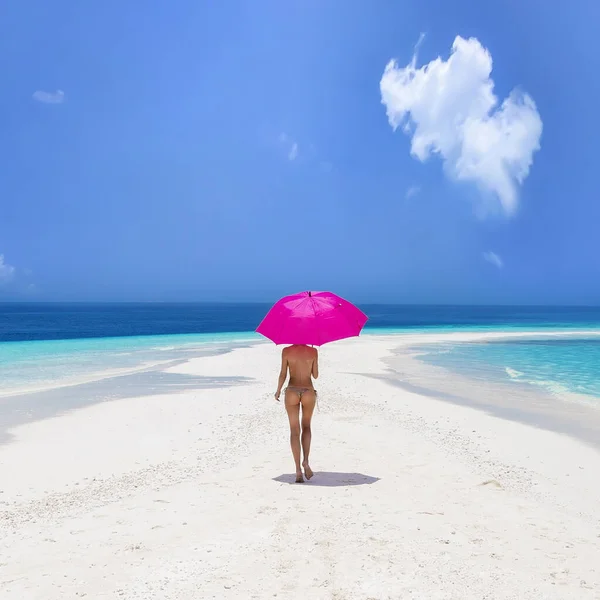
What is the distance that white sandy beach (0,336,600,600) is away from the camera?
5848 mm

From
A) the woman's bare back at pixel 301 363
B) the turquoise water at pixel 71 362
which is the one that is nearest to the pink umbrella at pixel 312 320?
the woman's bare back at pixel 301 363

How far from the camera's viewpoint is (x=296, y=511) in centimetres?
779

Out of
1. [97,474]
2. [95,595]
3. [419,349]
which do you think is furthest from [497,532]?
[419,349]

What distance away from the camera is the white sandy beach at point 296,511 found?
5.85 meters

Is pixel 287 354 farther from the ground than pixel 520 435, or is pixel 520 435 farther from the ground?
pixel 287 354

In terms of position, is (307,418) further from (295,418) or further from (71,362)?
(71,362)

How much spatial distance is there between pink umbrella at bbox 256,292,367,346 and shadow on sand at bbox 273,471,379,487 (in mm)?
2331

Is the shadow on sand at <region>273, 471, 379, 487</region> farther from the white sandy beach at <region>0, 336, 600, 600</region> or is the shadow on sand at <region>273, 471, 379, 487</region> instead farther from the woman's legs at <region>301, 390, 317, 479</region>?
the woman's legs at <region>301, 390, 317, 479</region>

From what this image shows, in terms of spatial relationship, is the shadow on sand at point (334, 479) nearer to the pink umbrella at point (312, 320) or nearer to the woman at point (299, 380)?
the woman at point (299, 380)

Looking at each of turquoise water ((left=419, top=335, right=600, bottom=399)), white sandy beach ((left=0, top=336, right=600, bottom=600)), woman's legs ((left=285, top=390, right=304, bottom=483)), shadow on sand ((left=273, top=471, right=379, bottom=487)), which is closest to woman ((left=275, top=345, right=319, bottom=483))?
woman's legs ((left=285, top=390, right=304, bottom=483))

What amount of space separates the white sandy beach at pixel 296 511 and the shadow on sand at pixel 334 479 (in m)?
0.05

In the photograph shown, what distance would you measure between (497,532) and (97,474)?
6.84m

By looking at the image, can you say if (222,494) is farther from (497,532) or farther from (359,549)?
(497,532)

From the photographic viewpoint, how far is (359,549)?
6.52m
